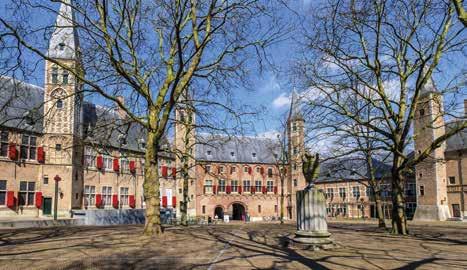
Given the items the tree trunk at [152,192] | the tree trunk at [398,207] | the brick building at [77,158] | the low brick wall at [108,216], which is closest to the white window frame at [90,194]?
the brick building at [77,158]

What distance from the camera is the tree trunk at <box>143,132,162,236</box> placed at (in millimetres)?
12031

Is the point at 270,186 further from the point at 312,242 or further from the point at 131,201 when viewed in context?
the point at 312,242

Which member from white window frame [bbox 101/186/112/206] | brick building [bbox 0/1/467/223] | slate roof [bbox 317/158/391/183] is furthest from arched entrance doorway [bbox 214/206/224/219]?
white window frame [bbox 101/186/112/206]

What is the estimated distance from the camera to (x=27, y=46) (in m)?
11.1

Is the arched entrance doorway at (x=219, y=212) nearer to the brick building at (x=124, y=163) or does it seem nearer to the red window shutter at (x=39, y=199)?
the brick building at (x=124, y=163)

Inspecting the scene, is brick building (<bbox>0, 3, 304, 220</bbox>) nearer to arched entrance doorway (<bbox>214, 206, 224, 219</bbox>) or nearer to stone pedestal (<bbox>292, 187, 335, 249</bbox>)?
arched entrance doorway (<bbox>214, 206, 224, 219</bbox>)

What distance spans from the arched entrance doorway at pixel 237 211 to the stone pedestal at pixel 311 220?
52715 mm

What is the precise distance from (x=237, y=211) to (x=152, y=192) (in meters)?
54.9

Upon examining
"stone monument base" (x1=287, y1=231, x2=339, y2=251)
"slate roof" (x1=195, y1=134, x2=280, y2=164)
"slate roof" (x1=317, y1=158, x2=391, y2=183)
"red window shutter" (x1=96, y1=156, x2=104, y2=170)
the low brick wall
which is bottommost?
the low brick wall

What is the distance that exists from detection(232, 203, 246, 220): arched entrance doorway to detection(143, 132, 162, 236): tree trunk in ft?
171

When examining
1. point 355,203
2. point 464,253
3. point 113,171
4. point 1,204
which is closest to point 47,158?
point 1,204

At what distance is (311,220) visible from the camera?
36.9ft

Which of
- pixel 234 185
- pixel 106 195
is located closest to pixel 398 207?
pixel 106 195

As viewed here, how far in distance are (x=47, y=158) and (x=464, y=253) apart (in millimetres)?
30543
